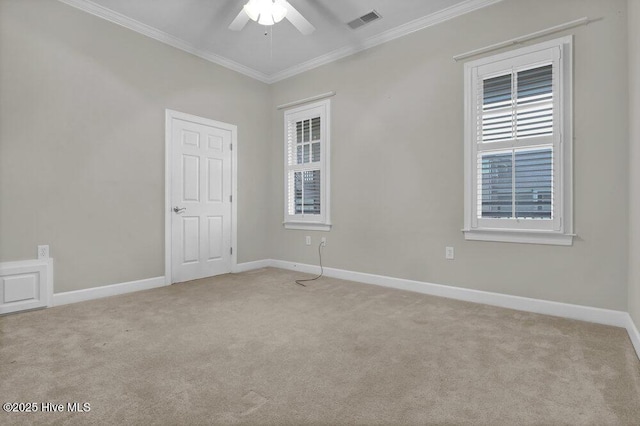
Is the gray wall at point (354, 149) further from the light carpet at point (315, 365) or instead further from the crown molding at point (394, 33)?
the light carpet at point (315, 365)

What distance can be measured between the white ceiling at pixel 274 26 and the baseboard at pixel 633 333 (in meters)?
3.00

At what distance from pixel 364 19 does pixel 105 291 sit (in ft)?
13.2

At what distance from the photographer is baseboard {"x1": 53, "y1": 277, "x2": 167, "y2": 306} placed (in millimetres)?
3223

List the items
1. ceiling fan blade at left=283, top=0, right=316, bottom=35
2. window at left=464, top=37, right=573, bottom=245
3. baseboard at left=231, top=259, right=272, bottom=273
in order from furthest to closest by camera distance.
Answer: baseboard at left=231, top=259, right=272, bottom=273
window at left=464, top=37, right=573, bottom=245
ceiling fan blade at left=283, top=0, right=316, bottom=35

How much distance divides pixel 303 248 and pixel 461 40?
10.4 ft

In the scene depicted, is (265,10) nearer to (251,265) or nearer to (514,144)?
(514,144)

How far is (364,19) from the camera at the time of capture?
11.9 ft

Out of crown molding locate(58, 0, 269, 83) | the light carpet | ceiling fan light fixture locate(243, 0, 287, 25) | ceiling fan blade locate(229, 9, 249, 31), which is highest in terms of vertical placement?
crown molding locate(58, 0, 269, 83)

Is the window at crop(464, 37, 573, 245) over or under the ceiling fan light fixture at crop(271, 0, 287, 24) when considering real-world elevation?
under

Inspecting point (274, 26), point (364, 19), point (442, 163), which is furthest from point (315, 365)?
point (274, 26)

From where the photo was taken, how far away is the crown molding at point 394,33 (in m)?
3.34

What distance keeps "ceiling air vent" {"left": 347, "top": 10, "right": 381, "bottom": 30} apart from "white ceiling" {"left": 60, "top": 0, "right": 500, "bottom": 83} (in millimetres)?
48

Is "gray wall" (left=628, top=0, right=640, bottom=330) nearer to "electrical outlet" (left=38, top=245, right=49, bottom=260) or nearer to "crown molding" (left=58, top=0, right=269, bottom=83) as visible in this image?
"crown molding" (left=58, top=0, right=269, bottom=83)

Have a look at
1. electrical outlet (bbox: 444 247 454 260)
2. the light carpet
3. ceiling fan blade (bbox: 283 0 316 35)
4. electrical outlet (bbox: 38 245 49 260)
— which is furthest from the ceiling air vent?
electrical outlet (bbox: 38 245 49 260)
